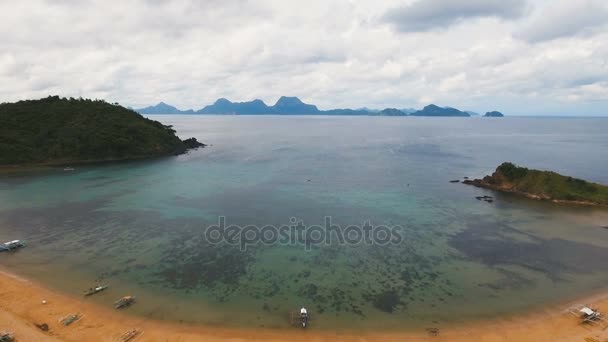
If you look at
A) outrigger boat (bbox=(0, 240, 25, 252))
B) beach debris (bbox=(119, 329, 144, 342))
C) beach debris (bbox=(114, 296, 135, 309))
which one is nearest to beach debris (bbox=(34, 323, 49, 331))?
beach debris (bbox=(114, 296, 135, 309))

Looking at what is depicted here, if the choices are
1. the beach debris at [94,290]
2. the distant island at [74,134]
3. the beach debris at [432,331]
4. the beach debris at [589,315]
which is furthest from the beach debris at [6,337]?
the distant island at [74,134]

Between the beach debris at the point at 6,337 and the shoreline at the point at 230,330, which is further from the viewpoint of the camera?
the shoreline at the point at 230,330

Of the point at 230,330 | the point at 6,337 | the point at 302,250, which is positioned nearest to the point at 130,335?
the point at 230,330

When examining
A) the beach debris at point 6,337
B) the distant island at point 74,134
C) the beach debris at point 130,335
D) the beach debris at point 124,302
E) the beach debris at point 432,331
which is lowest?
the beach debris at point 130,335

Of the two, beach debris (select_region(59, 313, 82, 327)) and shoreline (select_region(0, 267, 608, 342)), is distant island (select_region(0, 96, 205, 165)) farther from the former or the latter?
beach debris (select_region(59, 313, 82, 327))

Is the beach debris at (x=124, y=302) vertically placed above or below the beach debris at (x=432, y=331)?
above

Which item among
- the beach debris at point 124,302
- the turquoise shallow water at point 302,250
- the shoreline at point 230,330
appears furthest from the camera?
the turquoise shallow water at point 302,250

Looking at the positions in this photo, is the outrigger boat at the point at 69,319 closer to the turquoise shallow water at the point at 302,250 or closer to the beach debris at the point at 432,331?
the turquoise shallow water at the point at 302,250
